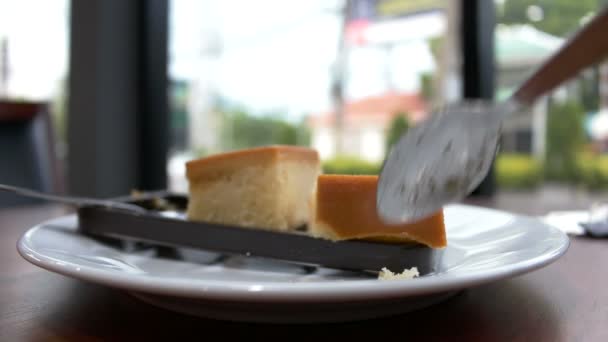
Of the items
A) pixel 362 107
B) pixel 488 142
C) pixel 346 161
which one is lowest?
pixel 346 161

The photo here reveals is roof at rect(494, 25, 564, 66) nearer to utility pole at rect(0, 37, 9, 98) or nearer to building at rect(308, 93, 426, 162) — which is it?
building at rect(308, 93, 426, 162)

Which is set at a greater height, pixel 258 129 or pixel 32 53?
pixel 32 53

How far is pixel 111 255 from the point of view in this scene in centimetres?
52

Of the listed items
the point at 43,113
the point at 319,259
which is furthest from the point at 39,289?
the point at 43,113

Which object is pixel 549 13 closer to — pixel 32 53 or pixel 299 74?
pixel 299 74

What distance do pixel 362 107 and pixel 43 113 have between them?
6.52 ft

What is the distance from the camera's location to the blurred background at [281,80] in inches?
75.6

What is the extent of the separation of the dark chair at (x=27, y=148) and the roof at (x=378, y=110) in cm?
172

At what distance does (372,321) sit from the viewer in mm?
330

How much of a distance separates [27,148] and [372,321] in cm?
131

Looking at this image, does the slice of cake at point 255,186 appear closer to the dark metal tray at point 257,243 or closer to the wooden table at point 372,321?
the dark metal tray at point 257,243

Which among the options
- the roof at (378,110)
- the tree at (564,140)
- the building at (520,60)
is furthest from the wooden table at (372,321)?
the roof at (378,110)

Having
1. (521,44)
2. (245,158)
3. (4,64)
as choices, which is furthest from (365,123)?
(245,158)

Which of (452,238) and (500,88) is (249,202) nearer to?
(452,238)
